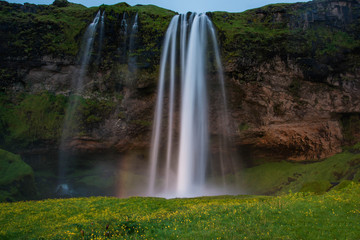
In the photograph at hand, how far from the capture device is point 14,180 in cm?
2503

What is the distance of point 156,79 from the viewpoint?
34.3 m

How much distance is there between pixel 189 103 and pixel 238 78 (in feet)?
21.6

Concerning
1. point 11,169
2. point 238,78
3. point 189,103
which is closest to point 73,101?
point 11,169

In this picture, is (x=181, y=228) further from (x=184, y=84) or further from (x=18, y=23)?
(x=18, y=23)

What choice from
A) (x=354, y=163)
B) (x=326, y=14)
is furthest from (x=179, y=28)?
(x=354, y=163)

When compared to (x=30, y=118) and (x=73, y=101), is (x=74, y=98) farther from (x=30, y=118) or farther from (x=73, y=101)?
(x=30, y=118)

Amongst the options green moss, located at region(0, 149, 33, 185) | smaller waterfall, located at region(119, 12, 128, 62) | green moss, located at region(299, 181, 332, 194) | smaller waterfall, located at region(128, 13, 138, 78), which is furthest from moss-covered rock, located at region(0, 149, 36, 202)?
green moss, located at region(299, 181, 332, 194)

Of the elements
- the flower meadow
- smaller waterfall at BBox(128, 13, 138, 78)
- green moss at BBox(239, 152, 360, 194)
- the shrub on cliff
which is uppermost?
the shrub on cliff

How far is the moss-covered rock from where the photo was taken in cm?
2383

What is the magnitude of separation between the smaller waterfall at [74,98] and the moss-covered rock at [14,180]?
26.3 feet

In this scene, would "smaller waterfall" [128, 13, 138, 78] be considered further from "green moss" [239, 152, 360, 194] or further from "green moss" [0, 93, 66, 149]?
"green moss" [239, 152, 360, 194]

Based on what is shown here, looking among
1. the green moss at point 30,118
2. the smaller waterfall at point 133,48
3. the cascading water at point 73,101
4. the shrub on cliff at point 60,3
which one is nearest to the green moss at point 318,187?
the smaller waterfall at point 133,48

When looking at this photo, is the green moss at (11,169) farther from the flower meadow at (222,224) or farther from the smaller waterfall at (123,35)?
the smaller waterfall at (123,35)

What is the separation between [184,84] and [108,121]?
35.7 ft
